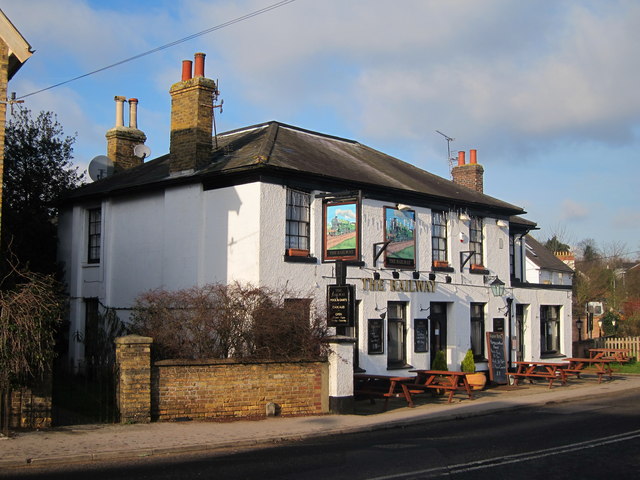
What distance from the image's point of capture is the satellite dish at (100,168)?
25.3 meters

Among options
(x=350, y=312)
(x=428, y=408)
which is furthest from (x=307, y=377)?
(x=428, y=408)

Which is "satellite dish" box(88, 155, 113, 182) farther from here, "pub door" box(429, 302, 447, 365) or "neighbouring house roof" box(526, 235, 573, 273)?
"neighbouring house roof" box(526, 235, 573, 273)

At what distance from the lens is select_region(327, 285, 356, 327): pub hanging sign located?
16.3 metres

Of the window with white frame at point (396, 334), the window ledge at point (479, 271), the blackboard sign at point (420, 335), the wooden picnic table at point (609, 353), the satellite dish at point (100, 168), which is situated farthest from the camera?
the wooden picnic table at point (609, 353)

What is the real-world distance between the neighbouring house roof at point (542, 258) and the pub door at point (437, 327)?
18.0m

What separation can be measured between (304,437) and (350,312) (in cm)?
406

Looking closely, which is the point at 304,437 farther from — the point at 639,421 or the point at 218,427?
the point at 639,421

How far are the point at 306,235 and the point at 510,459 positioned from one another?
9.82 meters

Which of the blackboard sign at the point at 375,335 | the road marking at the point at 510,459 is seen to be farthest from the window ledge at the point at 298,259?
the road marking at the point at 510,459

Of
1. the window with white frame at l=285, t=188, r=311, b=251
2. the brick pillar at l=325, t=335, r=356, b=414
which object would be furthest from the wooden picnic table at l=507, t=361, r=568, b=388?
the brick pillar at l=325, t=335, r=356, b=414

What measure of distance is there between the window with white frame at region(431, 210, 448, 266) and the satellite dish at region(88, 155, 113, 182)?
38.3 ft

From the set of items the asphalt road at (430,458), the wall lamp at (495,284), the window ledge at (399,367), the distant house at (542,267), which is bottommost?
the asphalt road at (430,458)

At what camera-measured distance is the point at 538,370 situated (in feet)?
84.5

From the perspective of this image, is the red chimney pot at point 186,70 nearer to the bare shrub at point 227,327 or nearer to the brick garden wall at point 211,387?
the bare shrub at point 227,327
